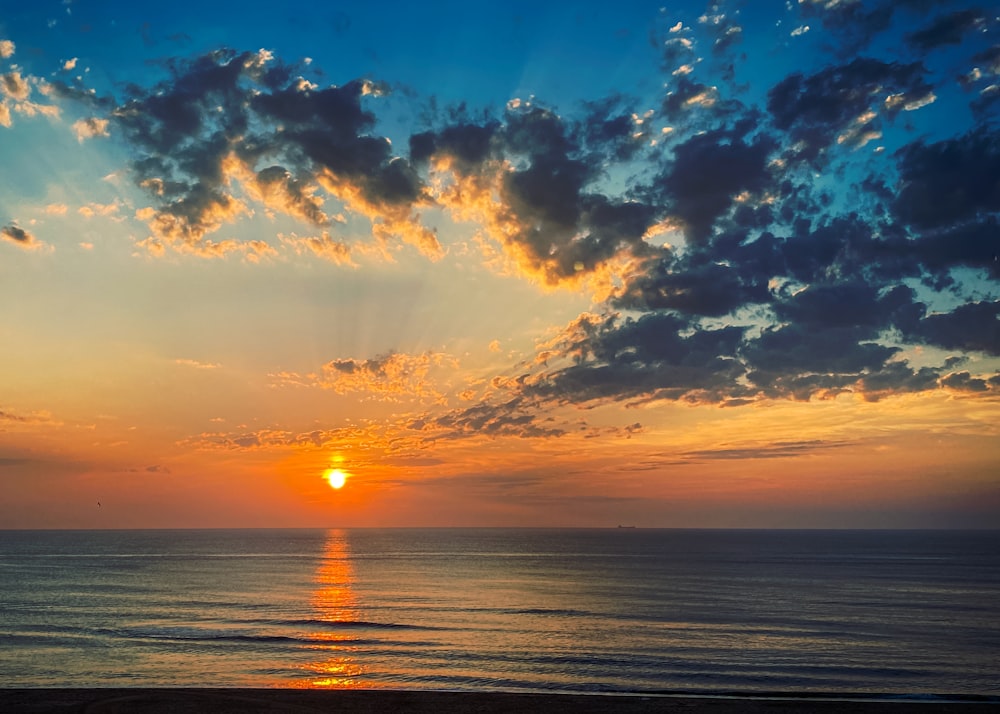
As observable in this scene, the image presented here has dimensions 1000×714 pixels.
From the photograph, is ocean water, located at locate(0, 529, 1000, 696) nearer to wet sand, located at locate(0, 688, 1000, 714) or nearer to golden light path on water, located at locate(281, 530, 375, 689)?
golden light path on water, located at locate(281, 530, 375, 689)

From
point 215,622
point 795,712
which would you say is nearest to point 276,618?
point 215,622

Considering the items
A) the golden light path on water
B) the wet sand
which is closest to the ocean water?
the golden light path on water

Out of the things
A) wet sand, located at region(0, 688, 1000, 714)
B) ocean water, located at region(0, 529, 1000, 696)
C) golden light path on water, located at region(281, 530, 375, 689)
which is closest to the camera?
wet sand, located at region(0, 688, 1000, 714)

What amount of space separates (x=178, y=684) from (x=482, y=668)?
14.4 meters

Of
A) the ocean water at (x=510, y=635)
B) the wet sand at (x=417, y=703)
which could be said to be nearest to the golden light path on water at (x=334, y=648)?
the ocean water at (x=510, y=635)

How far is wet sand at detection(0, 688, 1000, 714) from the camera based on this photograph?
2484 centimetres

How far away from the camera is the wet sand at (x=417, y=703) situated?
24.8 m

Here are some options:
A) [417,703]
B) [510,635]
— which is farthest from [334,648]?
[417,703]

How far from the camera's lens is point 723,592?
84.5m

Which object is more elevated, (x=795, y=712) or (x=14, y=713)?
(x=14, y=713)

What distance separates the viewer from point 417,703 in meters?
25.7

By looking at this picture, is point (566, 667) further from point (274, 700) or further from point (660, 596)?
point (660, 596)

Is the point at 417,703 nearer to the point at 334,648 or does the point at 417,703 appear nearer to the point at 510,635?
the point at 334,648

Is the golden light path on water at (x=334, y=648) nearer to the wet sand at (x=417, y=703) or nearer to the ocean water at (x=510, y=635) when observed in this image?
the ocean water at (x=510, y=635)
